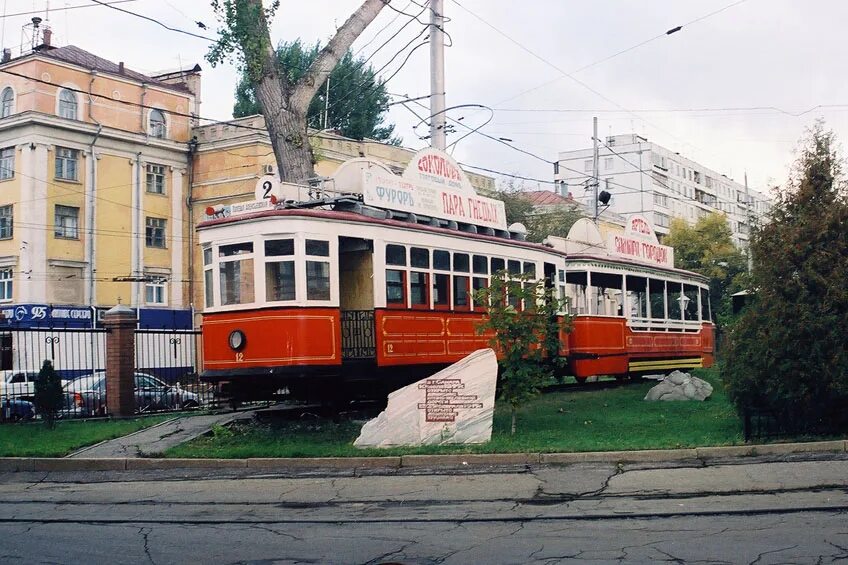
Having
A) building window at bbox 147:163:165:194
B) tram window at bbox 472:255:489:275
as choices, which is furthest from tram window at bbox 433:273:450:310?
building window at bbox 147:163:165:194

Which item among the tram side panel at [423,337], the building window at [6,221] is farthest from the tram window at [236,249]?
the building window at [6,221]

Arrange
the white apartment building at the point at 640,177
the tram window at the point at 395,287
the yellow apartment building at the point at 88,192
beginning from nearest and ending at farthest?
the tram window at the point at 395,287 → the yellow apartment building at the point at 88,192 → the white apartment building at the point at 640,177

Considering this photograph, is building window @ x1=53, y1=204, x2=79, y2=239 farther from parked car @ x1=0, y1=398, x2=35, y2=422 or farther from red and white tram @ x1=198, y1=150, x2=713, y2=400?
red and white tram @ x1=198, y1=150, x2=713, y2=400

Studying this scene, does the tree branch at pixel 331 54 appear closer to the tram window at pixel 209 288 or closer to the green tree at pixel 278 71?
the green tree at pixel 278 71

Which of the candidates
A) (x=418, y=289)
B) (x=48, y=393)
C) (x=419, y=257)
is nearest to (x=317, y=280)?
(x=418, y=289)

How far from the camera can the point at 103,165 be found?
140ft

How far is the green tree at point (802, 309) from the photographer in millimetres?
12820

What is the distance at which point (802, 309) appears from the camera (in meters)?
13.0

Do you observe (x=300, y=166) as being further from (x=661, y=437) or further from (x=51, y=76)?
(x=51, y=76)

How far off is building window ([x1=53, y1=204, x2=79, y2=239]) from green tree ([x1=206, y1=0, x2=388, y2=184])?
956 inches

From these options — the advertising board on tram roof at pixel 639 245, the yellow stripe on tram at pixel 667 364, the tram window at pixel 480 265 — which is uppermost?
the advertising board on tram roof at pixel 639 245

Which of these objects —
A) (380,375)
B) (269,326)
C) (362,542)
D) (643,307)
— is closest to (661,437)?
(380,375)

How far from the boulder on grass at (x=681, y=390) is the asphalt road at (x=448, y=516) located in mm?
7268

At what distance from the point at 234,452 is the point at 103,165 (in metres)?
32.2
